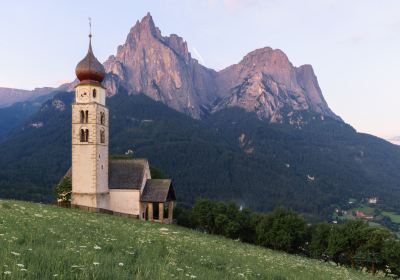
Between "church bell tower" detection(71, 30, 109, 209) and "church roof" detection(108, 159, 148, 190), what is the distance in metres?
1.99

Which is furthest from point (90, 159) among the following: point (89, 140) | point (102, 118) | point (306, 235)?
point (306, 235)

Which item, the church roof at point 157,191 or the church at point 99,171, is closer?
the church at point 99,171

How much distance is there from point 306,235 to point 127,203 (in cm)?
2604

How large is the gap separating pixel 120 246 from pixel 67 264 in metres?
5.33

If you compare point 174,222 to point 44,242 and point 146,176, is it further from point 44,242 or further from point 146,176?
point 44,242

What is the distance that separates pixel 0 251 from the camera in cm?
846

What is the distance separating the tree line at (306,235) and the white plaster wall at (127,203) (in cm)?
869

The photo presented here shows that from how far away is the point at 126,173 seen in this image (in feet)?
208

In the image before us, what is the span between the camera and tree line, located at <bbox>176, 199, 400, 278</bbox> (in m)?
47.5

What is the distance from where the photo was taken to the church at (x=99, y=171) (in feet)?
191

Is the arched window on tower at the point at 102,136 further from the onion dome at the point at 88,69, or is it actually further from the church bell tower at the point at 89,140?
the onion dome at the point at 88,69

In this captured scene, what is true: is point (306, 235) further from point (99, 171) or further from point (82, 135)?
point (82, 135)

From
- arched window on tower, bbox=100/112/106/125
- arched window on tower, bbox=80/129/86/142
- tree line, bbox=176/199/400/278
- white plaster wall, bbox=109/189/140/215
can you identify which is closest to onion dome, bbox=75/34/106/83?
arched window on tower, bbox=100/112/106/125

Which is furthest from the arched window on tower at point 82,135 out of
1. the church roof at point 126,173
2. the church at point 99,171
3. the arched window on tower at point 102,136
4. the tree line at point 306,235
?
the tree line at point 306,235
